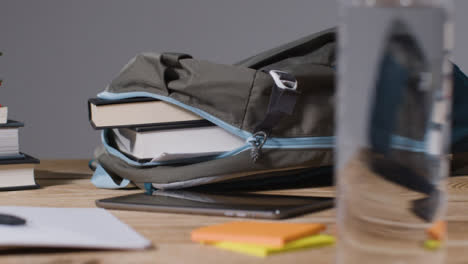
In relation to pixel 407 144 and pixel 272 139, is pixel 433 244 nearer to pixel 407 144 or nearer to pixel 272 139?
pixel 407 144

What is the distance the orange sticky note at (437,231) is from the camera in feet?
1.64

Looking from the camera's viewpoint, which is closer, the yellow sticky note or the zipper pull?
the yellow sticky note

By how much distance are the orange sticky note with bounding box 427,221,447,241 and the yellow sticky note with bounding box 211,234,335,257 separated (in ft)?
0.41

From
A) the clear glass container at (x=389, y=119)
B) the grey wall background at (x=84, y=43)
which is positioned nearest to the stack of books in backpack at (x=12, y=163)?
the clear glass container at (x=389, y=119)

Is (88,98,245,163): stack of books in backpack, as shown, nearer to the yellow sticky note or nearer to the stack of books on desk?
the stack of books on desk

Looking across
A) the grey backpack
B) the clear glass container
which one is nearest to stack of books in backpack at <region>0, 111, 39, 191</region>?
the grey backpack

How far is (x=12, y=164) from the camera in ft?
3.39

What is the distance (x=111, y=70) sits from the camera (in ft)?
7.63

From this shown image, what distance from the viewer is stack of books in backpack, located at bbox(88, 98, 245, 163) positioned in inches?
38.3

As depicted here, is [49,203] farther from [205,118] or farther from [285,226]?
[285,226]

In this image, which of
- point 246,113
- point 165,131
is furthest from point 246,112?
point 165,131

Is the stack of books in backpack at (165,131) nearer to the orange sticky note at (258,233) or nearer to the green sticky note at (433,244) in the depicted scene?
the orange sticky note at (258,233)

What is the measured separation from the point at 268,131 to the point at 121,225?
0.33 metres

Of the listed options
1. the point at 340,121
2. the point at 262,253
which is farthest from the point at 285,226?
the point at 340,121
